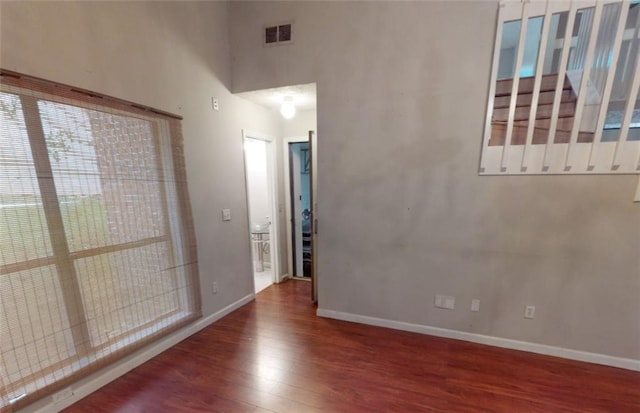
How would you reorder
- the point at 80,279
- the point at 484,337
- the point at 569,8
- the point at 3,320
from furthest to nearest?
the point at 484,337 < the point at 569,8 < the point at 80,279 < the point at 3,320

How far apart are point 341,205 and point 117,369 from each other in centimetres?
233

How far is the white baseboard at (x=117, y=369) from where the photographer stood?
1.72m

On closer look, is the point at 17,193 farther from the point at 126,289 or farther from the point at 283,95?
the point at 283,95

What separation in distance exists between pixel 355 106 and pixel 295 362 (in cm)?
240

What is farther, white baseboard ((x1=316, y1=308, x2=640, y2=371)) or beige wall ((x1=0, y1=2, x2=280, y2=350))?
white baseboard ((x1=316, y1=308, x2=640, y2=371))

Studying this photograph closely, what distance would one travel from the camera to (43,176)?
1.63 m

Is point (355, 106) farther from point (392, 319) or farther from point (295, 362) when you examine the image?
point (295, 362)

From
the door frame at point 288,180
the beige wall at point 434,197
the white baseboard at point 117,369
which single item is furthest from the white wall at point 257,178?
the white baseboard at point 117,369

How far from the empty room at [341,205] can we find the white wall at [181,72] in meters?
0.02

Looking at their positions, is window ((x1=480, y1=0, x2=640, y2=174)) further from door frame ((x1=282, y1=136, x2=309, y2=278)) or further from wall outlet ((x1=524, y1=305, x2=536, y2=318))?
door frame ((x1=282, y1=136, x2=309, y2=278))

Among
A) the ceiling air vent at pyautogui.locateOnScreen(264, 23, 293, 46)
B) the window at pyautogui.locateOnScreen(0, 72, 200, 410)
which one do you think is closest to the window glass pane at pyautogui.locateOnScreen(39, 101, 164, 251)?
the window at pyautogui.locateOnScreen(0, 72, 200, 410)

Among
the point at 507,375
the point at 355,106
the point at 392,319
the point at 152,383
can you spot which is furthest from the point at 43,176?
the point at 507,375

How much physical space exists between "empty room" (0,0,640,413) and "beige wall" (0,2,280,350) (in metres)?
0.02

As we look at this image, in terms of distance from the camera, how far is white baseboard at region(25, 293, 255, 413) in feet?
5.63
